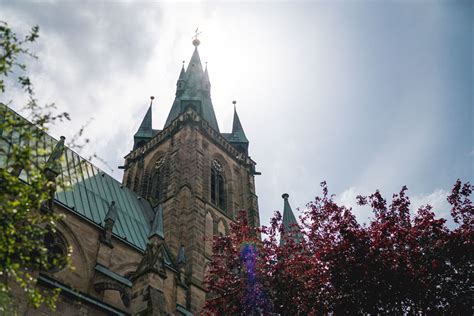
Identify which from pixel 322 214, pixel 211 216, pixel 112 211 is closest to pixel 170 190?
pixel 211 216

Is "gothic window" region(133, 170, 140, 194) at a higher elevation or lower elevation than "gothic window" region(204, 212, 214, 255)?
higher

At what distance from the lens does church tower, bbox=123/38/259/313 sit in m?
23.0

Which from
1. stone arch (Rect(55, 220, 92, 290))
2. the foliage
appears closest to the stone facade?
stone arch (Rect(55, 220, 92, 290))

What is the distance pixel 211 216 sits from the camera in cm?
2622

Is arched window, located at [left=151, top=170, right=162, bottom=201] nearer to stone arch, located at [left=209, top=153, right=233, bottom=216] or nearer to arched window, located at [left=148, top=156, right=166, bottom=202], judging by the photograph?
arched window, located at [left=148, top=156, right=166, bottom=202]

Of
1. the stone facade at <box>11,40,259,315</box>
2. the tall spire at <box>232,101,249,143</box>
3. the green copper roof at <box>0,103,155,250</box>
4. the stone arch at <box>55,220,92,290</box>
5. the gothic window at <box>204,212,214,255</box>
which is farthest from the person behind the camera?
the tall spire at <box>232,101,249,143</box>

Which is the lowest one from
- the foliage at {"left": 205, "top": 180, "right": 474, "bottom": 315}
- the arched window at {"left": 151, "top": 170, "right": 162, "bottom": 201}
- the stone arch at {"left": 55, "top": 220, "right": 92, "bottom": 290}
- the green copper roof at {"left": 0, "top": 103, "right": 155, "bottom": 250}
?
the foliage at {"left": 205, "top": 180, "right": 474, "bottom": 315}

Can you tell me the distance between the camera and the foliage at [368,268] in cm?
1034

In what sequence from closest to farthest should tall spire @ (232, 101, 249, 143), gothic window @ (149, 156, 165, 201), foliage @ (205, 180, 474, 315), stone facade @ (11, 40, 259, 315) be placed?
foliage @ (205, 180, 474, 315) < stone facade @ (11, 40, 259, 315) < gothic window @ (149, 156, 165, 201) < tall spire @ (232, 101, 249, 143)

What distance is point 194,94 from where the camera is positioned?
3631cm

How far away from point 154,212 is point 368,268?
18.1 m

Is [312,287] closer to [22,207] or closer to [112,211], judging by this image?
[22,207]

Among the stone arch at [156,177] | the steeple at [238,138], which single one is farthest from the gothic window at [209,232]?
the steeple at [238,138]

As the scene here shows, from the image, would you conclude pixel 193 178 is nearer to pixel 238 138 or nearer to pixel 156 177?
pixel 156 177
